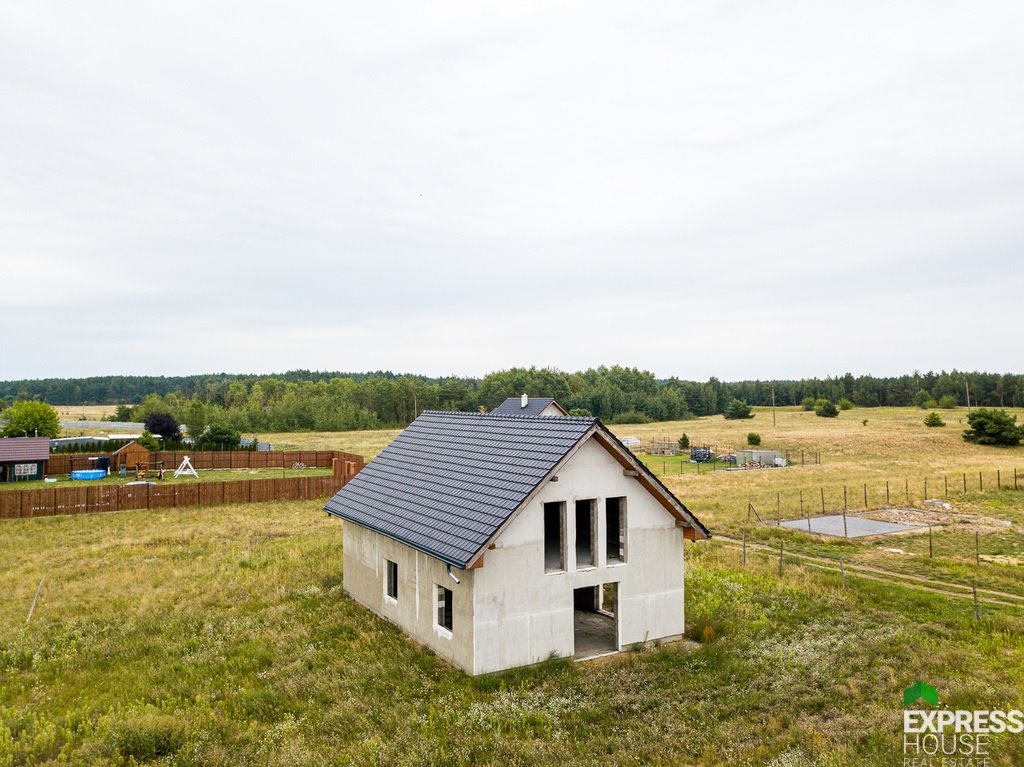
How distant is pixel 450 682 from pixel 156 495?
31890 mm

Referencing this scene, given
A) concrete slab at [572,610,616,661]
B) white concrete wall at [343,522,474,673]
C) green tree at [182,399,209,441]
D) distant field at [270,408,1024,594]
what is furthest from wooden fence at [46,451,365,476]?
concrete slab at [572,610,616,661]

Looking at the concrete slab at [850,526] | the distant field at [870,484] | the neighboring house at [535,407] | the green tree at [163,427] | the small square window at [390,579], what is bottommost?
the concrete slab at [850,526]

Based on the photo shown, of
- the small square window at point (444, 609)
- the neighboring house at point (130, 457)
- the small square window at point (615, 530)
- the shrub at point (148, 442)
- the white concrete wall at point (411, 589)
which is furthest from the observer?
the shrub at point (148, 442)

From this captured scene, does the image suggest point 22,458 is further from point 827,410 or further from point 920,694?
point 827,410

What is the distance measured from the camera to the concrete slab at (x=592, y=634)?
48.7ft

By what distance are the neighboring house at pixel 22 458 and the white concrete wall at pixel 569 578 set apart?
48.3 metres

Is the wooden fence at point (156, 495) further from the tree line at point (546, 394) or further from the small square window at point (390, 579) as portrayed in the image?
the tree line at point (546, 394)

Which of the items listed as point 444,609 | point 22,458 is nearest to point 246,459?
point 22,458

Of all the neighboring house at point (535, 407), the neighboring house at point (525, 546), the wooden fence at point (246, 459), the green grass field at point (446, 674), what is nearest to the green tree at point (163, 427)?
the wooden fence at point (246, 459)

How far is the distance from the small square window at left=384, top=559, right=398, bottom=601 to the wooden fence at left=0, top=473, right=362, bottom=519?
2553 centimetres

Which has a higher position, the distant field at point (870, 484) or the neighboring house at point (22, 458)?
the neighboring house at point (22, 458)

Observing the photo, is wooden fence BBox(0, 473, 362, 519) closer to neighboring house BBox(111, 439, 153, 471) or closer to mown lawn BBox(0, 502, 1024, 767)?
neighboring house BBox(111, 439, 153, 471)

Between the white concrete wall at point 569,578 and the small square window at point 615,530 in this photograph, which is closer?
the white concrete wall at point 569,578

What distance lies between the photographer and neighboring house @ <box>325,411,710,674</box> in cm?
1346
